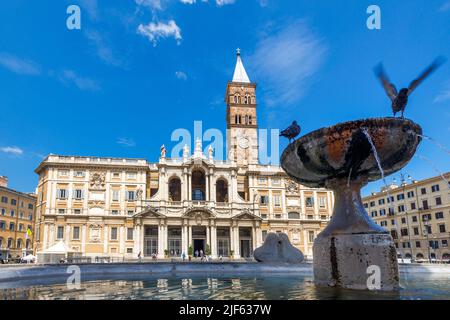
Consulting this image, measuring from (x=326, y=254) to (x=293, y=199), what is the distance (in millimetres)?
43854

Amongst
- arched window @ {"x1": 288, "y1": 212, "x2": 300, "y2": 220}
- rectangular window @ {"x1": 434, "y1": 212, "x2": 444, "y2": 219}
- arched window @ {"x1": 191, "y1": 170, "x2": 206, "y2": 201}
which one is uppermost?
arched window @ {"x1": 191, "y1": 170, "x2": 206, "y2": 201}

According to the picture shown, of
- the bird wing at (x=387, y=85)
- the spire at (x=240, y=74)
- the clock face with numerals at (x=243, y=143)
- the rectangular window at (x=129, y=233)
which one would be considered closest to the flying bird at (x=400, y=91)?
the bird wing at (x=387, y=85)

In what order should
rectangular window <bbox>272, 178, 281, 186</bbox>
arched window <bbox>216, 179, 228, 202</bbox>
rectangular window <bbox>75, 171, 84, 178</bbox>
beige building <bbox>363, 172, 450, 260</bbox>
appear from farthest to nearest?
rectangular window <bbox>272, 178, 281, 186</bbox>
arched window <bbox>216, 179, 228, 202</bbox>
beige building <bbox>363, 172, 450, 260</bbox>
rectangular window <bbox>75, 171, 84, 178</bbox>

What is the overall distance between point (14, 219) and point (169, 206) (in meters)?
31.2

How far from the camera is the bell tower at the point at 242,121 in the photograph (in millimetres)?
62094

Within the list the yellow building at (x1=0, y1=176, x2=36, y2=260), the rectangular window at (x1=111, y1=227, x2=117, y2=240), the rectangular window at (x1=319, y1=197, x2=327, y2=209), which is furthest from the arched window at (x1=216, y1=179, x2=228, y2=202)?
the yellow building at (x1=0, y1=176, x2=36, y2=260)

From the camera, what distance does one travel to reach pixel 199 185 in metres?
50.5

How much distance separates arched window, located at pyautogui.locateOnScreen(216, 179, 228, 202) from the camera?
167 feet

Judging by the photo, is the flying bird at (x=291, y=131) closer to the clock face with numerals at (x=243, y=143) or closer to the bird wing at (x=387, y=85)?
the bird wing at (x=387, y=85)

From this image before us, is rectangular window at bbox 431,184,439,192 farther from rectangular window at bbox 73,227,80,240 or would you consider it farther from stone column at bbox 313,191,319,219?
rectangular window at bbox 73,227,80,240

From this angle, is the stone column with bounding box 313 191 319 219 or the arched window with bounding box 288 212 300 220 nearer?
the arched window with bounding box 288 212 300 220

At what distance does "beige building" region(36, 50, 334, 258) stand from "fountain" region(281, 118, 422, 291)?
35200 millimetres

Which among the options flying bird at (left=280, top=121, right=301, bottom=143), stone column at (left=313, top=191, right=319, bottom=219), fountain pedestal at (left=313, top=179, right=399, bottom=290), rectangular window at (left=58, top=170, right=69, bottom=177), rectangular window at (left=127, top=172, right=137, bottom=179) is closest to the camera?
fountain pedestal at (left=313, top=179, right=399, bottom=290)
